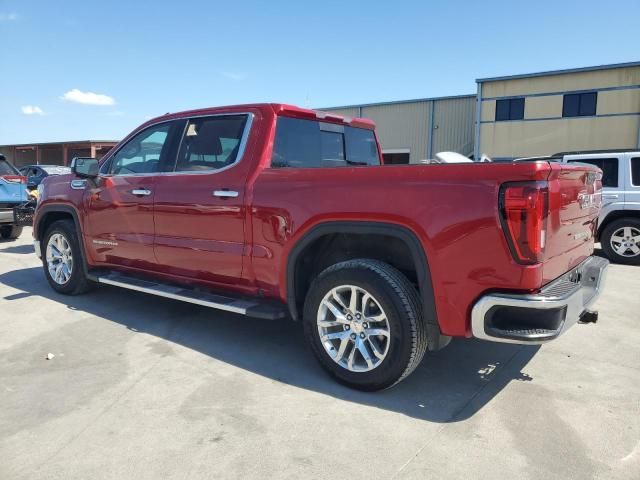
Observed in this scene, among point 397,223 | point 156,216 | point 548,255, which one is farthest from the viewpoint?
point 156,216

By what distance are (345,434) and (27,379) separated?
7.58ft

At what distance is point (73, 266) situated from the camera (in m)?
5.43

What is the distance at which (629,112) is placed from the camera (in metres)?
21.2

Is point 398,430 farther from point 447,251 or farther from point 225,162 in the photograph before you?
point 225,162

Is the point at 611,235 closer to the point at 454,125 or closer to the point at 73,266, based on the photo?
the point at 73,266

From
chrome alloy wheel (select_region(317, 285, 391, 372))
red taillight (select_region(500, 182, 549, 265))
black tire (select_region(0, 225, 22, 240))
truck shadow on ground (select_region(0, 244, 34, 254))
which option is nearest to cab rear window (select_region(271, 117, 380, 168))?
chrome alloy wheel (select_region(317, 285, 391, 372))

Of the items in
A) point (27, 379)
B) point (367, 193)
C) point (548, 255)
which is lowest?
point (27, 379)

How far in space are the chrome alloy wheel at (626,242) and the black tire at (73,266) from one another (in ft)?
25.9

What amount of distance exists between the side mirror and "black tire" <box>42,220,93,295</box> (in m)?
0.84

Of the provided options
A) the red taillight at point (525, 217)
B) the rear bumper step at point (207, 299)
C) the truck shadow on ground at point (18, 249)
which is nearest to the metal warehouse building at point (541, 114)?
the truck shadow on ground at point (18, 249)

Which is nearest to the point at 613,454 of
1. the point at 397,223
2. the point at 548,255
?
the point at 548,255

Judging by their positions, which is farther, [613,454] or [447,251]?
[447,251]

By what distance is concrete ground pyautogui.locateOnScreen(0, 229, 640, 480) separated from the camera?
2.45 metres

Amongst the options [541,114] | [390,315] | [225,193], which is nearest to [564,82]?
[541,114]
